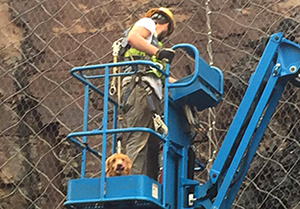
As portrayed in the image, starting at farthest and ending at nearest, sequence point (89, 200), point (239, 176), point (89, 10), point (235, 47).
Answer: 1. point (89, 10)
2. point (235, 47)
3. point (239, 176)
4. point (89, 200)

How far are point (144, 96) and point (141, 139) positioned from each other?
22cm

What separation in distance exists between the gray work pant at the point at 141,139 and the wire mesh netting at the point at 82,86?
3.64 feet

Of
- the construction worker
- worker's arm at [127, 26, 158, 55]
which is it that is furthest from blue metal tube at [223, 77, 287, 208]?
worker's arm at [127, 26, 158, 55]

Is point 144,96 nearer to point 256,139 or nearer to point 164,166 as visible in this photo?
point 164,166

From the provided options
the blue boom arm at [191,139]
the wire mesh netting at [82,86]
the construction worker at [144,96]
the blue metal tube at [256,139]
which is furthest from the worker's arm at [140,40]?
the wire mesh netting at [82,86]

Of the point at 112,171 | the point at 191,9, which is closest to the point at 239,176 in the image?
the point at 112,171

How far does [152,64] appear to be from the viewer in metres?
3.64

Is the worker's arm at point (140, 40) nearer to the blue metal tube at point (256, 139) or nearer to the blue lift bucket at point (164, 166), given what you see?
the blue lift bucket at point (164, 166)

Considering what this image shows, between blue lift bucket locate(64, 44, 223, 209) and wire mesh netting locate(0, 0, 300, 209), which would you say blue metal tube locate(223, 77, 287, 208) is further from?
wire mesh netting locate(0, 0, 300, 209)

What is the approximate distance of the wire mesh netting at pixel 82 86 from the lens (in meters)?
4.93

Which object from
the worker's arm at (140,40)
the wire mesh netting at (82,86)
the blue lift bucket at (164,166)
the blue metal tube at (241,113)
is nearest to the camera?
the blue lift bucket at (164,166)

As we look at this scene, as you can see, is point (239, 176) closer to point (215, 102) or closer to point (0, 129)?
point (215, 102)

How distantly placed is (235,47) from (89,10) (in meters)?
1.19

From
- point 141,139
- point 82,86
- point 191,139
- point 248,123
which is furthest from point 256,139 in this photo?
point 82,86
